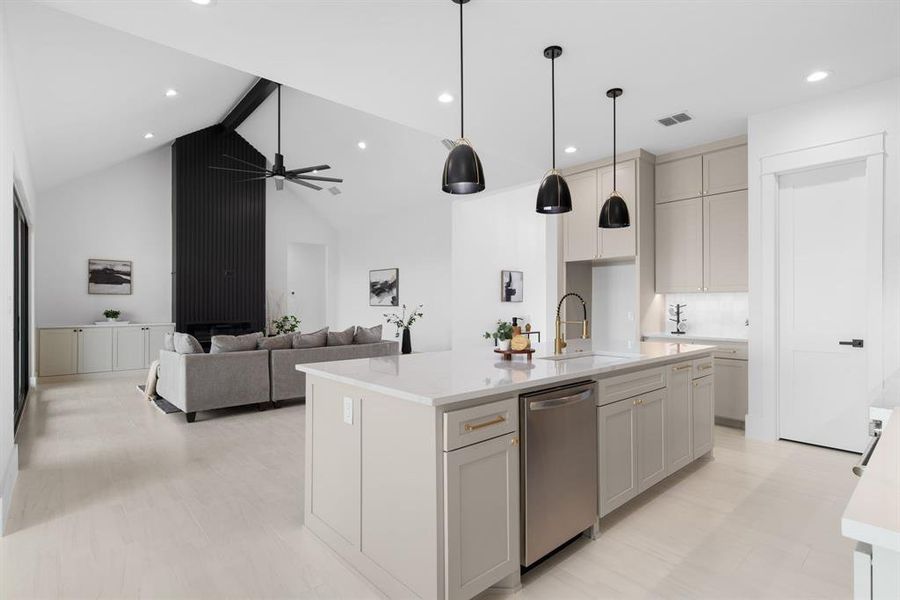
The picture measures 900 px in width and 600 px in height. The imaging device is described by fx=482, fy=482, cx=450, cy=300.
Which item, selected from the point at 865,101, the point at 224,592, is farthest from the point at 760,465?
the point at 224,592

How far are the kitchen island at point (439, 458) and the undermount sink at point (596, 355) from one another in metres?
0.05

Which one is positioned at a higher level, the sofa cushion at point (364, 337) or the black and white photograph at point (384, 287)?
the black and white photograph at point (384, 287)

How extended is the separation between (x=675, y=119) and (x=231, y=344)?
5.01 meters

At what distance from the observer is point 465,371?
2383 mm

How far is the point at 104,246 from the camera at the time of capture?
8727mm

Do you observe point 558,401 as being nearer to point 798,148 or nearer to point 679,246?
point 798,148

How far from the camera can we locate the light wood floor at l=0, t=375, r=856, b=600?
82.8 inches

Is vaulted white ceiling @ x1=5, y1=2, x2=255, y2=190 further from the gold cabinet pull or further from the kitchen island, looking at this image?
the gold cabinet pull

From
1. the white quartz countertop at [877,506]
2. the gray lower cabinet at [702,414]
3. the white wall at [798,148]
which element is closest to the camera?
the white quartz countertop at [877,506]

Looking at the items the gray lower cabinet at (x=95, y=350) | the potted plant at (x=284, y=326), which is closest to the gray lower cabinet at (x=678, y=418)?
the potted plant at (x=284, y=326)

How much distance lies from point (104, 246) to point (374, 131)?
5355 mm

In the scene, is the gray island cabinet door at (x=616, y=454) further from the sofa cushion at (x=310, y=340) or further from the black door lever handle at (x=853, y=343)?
the sofa cushion at (x=310, y=340)

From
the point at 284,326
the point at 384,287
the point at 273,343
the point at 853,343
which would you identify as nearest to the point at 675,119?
the point at 853,343

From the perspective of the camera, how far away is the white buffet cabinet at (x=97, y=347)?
7590 mm
